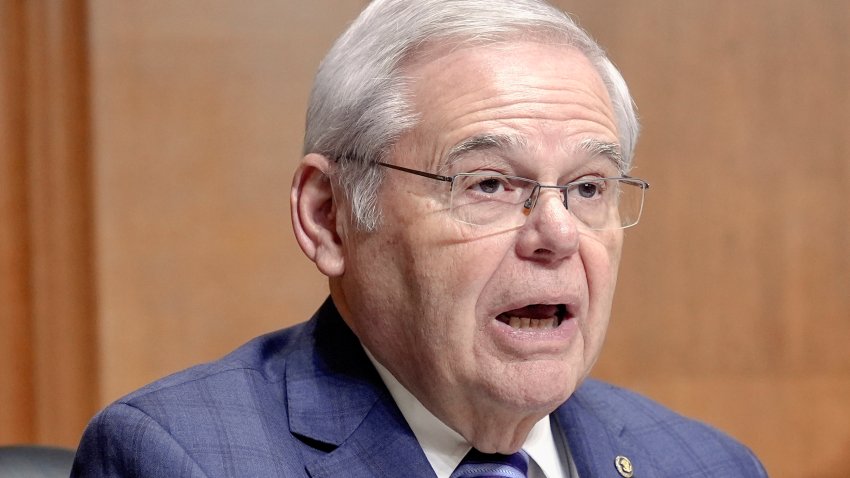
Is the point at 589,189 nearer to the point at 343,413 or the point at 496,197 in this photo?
the point at 496,197

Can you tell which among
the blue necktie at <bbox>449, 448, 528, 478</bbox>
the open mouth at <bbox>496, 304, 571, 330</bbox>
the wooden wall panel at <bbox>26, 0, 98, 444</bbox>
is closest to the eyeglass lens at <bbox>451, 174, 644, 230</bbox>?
the open mouth at <bbox>496, 304, 571, 330</bbox>

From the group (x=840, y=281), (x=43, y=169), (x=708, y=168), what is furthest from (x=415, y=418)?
(x=840, y=281)

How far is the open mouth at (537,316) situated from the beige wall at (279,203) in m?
1.43

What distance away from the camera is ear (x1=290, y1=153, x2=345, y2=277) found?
173 cm

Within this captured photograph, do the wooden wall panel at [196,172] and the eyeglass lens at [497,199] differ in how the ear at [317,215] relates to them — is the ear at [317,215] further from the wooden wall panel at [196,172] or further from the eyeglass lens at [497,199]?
the wooden wall panel at [196,172]

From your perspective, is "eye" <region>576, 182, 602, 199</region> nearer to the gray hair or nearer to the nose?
the nose

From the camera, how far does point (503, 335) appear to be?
155 cm

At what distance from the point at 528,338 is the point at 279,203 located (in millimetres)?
1516

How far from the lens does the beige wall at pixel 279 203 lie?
2830mm

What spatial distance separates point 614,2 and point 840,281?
3.69ft

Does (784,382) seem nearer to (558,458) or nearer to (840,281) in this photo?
(840,281)

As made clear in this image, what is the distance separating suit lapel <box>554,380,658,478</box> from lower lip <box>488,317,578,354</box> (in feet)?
1.15

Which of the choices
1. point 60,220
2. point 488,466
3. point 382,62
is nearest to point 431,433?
point 488,466

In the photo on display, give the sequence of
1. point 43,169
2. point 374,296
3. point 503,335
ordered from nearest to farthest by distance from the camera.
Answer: point 503,335, point 374,296, point 43,169
